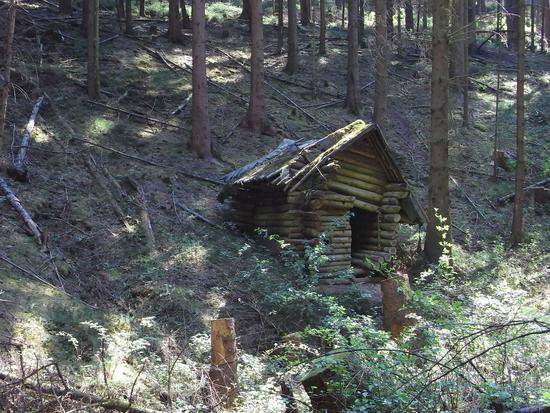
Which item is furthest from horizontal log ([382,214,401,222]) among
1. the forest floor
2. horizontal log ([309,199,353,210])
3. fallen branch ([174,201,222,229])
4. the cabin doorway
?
fallen branch ([174,201,222,229])

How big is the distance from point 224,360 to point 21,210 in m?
6.12

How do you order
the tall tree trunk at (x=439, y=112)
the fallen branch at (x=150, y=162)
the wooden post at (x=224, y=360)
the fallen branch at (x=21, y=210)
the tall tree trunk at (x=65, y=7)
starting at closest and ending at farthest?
the wooden post at (x=224, y=360), the fallen branch at (x=21, y=210), the tall tree trunk at (x=439, y=112), the fallen branch at (x=150, y=162), the tall tree trunk at (x=65, y=7)

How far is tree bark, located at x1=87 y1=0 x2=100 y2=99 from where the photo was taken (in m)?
18.2

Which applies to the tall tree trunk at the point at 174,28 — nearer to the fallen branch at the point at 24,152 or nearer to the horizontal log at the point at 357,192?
the fallen branch at the point at 24,152

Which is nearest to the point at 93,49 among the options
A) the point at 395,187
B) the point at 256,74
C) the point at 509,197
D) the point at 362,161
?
the point at 256,74

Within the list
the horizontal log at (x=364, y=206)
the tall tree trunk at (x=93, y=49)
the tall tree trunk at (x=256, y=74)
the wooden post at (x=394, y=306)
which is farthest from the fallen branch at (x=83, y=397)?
the tall tree trunk at (x=256, y=74)

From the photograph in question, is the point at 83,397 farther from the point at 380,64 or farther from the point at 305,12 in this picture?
the point at 305,12

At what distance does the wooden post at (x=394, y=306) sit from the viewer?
8961mm

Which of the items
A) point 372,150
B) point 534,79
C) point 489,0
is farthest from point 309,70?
point 489,0

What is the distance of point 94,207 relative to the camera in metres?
12.8

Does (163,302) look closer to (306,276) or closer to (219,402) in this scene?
(306,276)

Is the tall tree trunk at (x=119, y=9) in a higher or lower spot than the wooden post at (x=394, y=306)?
higher

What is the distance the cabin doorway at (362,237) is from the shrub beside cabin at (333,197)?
0.02 metres

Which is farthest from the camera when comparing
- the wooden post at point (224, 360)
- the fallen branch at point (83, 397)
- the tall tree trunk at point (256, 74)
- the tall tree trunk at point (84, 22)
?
the tall tree trunk at point (84, 22)
